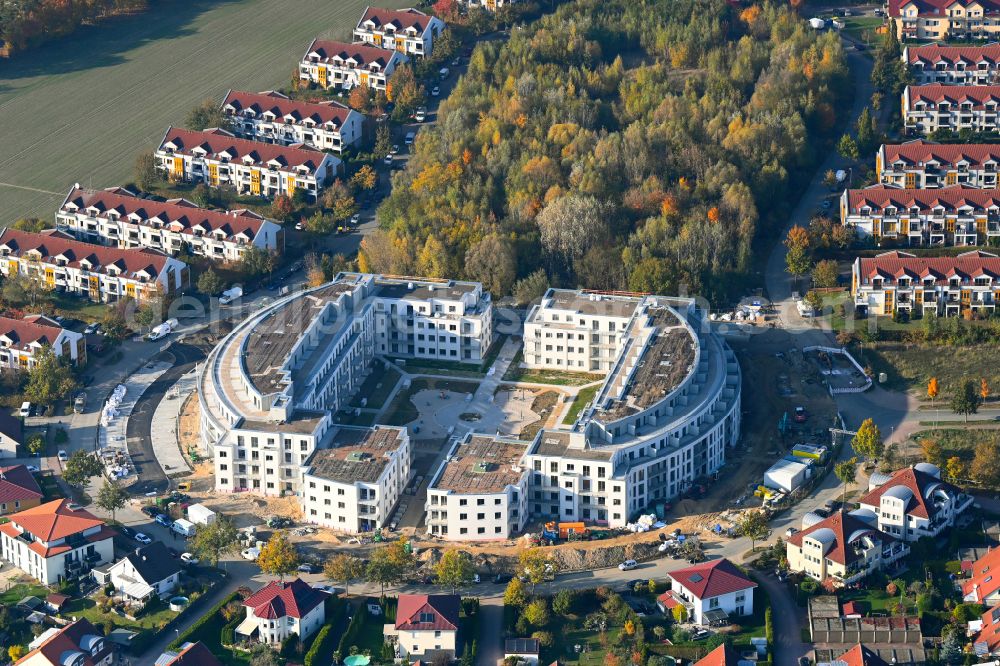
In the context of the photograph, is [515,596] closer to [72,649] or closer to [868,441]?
[72,649]

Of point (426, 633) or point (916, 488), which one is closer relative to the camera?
point (426, 633)

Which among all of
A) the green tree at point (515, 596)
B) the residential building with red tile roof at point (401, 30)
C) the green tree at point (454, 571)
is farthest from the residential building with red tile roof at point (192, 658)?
the residential building with red tile roof at point (401, 30)

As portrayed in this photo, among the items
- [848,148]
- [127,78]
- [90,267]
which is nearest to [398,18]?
[127,78]

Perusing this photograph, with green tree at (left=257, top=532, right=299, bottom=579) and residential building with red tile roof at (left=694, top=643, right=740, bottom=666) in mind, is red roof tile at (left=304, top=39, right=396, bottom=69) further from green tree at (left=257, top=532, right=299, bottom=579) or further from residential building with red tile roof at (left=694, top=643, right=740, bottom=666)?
residential building with red tile roof at (left=694, top=643, right=740, bottom=666)

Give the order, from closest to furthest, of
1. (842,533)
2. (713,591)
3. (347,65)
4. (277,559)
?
(713,591) → (842,533) → (277,559) → (347,65)

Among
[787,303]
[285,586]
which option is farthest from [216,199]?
[285,586]

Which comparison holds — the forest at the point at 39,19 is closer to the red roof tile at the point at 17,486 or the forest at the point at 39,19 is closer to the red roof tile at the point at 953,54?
the red roof tile at the point at 17,486
